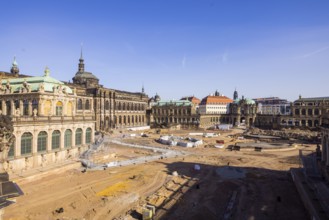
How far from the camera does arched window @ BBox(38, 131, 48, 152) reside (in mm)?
39438

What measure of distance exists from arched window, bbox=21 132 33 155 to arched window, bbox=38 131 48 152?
1.62 metres

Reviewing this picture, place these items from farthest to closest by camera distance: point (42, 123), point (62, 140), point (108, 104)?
point (108, 104), point (62, 140), point (42, 123)

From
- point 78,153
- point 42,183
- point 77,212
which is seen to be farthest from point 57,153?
point 77,212

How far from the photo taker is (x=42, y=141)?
40000mm

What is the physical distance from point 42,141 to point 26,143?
296cm

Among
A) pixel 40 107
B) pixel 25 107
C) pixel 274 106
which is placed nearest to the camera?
pixel 40 107

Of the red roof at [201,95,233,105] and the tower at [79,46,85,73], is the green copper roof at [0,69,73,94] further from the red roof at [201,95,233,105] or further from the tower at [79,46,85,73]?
the red roof at [201,95,233,105]

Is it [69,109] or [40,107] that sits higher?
[40,107]

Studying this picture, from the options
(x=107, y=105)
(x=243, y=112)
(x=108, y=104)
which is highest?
(x=108, y=104)

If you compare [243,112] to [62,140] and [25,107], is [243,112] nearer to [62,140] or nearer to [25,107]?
[62,140]

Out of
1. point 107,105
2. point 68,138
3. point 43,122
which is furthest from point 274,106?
point 43,122

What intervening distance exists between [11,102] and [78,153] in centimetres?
1772

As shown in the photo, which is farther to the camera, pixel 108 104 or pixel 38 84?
pixel 108 104

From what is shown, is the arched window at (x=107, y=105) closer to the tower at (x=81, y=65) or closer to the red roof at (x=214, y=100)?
the tower at (x=81, y=65)
